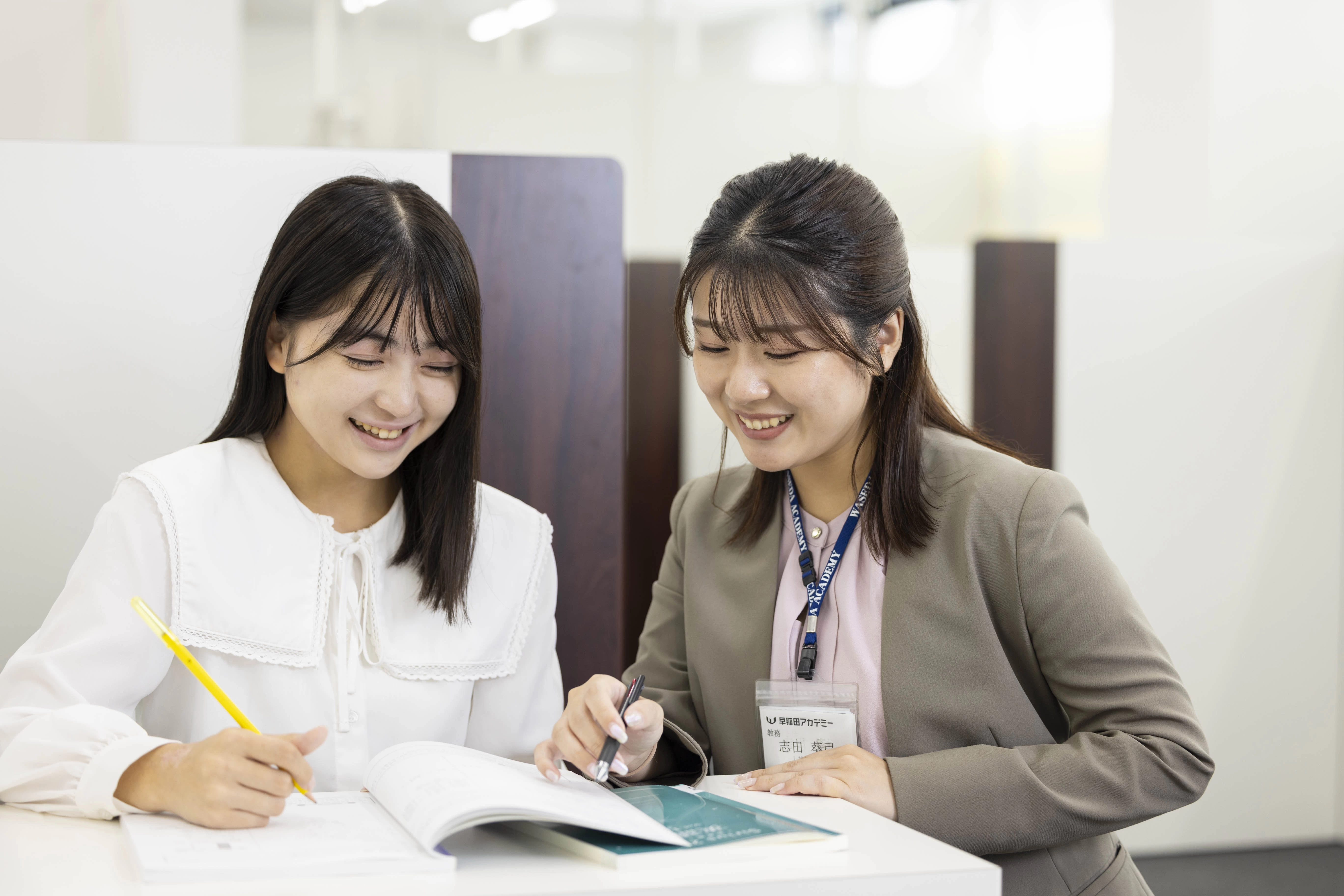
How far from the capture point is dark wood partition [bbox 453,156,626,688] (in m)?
2.02

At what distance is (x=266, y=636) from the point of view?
49.1 inches

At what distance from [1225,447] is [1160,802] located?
7.35ft

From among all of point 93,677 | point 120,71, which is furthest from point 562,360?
point 120,71

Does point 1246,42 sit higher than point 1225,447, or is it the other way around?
point 1246,42

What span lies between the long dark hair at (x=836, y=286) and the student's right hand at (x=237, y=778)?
66 centimetres

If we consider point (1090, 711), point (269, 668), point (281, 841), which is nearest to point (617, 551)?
point (269, 668)

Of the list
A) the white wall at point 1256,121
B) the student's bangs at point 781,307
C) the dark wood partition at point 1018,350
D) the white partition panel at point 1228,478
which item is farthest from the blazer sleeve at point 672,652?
the white wall at point 1256,121

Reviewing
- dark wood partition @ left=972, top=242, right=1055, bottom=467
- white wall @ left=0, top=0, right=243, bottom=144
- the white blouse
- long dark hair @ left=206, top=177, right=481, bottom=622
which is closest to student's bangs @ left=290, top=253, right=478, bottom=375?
long dark hair @ left=206, top=177, right=481, bottom=622

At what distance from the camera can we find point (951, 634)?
1262mm

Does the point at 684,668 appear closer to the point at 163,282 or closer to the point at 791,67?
the point at 163,282

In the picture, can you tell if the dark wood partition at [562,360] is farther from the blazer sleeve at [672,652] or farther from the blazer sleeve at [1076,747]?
the blazer sleeve at [1076,747]

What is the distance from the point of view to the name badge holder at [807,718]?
127 centimetres

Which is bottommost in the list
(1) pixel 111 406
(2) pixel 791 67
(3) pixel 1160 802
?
(3) pixel 1160 802

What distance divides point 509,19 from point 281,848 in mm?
3426
